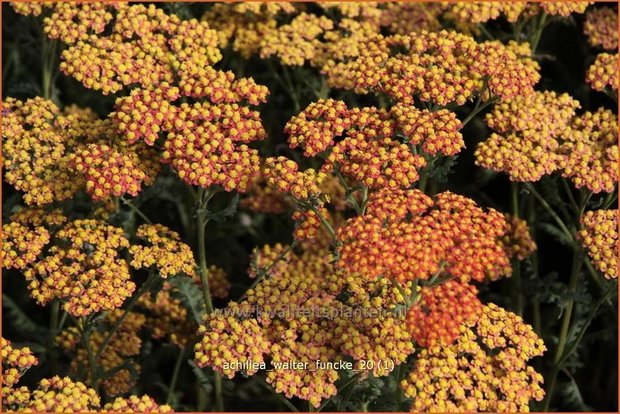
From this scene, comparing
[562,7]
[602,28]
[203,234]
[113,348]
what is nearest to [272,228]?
[113,348]

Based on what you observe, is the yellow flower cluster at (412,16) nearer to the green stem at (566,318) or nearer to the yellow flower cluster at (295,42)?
the yellow flower cluster at (295,42)

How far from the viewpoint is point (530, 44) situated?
5.94 metres

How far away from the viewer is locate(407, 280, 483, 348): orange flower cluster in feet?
13.4

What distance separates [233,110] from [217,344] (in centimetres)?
124

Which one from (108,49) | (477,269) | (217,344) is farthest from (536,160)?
(108,49)

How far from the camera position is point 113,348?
5352mm

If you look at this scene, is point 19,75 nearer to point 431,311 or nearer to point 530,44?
point 530,44

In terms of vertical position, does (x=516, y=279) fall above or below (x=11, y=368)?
above

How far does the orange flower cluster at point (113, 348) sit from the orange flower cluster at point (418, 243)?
1707mm

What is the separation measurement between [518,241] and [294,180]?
162cm

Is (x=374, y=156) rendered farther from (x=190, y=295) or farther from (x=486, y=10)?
(x=486, y=10)

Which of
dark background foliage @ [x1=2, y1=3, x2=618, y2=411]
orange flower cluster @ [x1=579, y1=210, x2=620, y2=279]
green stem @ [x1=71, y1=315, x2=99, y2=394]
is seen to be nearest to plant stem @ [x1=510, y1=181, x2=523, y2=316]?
dark background foliage @ [x1=2, y1=3, x2=618, y2=411]

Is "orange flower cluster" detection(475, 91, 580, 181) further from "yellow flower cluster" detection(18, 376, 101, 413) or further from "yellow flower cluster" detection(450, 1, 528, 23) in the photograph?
"yellow flower cluster" detection(18, 376, 101, 413)

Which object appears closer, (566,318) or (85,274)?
(85,274)
